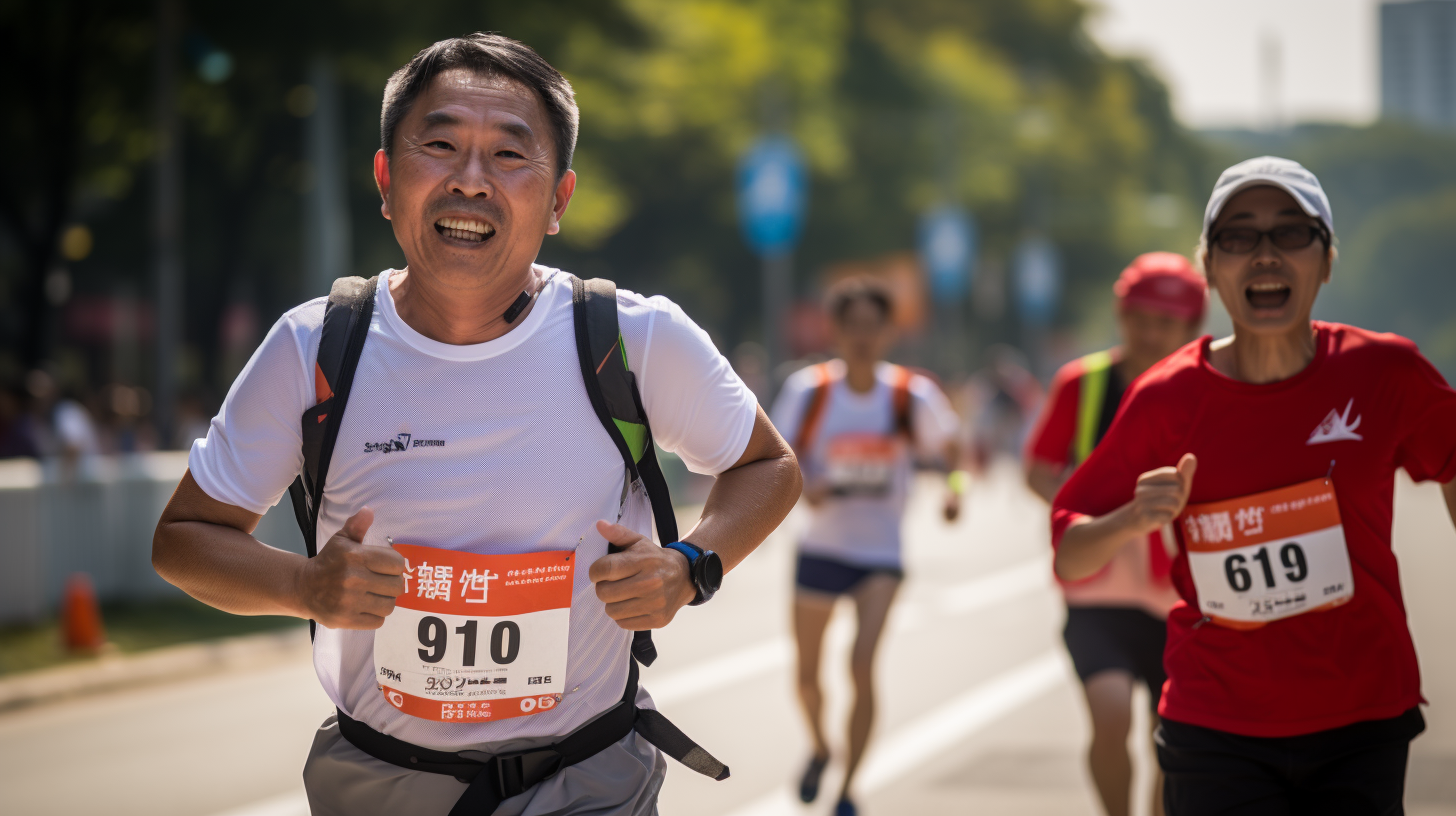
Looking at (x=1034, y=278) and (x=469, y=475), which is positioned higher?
(x=1034, y=278)

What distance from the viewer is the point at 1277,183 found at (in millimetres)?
3471

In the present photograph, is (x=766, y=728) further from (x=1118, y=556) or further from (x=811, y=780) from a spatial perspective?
(x=1118, y=556)

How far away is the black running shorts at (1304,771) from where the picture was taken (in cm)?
335

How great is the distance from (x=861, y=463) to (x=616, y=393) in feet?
16.1

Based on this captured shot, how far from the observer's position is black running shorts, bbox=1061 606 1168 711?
553cm

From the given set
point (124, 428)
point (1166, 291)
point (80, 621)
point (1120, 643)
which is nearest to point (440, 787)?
point (1120, 643)

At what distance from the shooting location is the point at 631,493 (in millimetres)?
2920

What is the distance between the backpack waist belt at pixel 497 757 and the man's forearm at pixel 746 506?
13.4 inches

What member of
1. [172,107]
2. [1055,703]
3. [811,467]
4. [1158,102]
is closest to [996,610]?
[1055,703]

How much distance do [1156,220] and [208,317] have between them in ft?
172

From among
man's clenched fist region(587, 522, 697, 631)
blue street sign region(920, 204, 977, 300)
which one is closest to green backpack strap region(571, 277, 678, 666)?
man's clenched fist region(587, 522, 697, 631)

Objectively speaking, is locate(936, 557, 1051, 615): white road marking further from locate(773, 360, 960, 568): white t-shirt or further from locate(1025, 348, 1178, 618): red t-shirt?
locate(1025, 348, 1178, 618): red t-shirt

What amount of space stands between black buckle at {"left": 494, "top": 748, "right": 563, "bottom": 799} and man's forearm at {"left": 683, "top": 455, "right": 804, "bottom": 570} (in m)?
0.44

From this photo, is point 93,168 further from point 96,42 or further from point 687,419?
point 687,419
